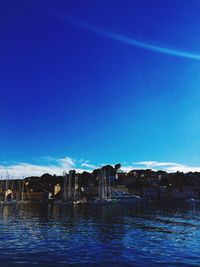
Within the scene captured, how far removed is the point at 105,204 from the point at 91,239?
9511 centimetres

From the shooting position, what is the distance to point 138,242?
34.7 metres

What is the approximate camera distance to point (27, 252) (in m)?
28.7

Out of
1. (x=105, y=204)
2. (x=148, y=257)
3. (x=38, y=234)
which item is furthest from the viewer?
(x=105, y=204)

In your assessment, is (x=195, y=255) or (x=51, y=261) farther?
(x=195, y=255)

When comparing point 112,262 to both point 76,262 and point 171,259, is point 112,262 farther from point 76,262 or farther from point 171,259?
point 171,259

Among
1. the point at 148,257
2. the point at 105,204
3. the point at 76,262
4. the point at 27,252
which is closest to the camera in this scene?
the point at 76,262

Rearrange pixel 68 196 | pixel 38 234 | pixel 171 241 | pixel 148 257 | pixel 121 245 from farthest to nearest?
pixel 68 196
pixel 38 234
pixel 171 241
pixel 121 245
pixel 148 257

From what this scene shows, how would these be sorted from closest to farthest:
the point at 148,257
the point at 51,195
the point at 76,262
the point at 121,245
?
the point at 76,262
the point at 148,257
the point at 121,245
the point at 51,195

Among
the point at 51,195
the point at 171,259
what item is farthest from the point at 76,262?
the point at 51,195

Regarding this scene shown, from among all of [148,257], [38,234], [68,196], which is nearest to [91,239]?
[38,234]

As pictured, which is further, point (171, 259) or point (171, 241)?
point (171, 241)

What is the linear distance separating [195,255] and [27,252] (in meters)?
15.6

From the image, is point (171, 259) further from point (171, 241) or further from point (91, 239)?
point (91, 239)

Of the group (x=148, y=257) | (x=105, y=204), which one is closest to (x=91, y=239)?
(x=148, y=257)
